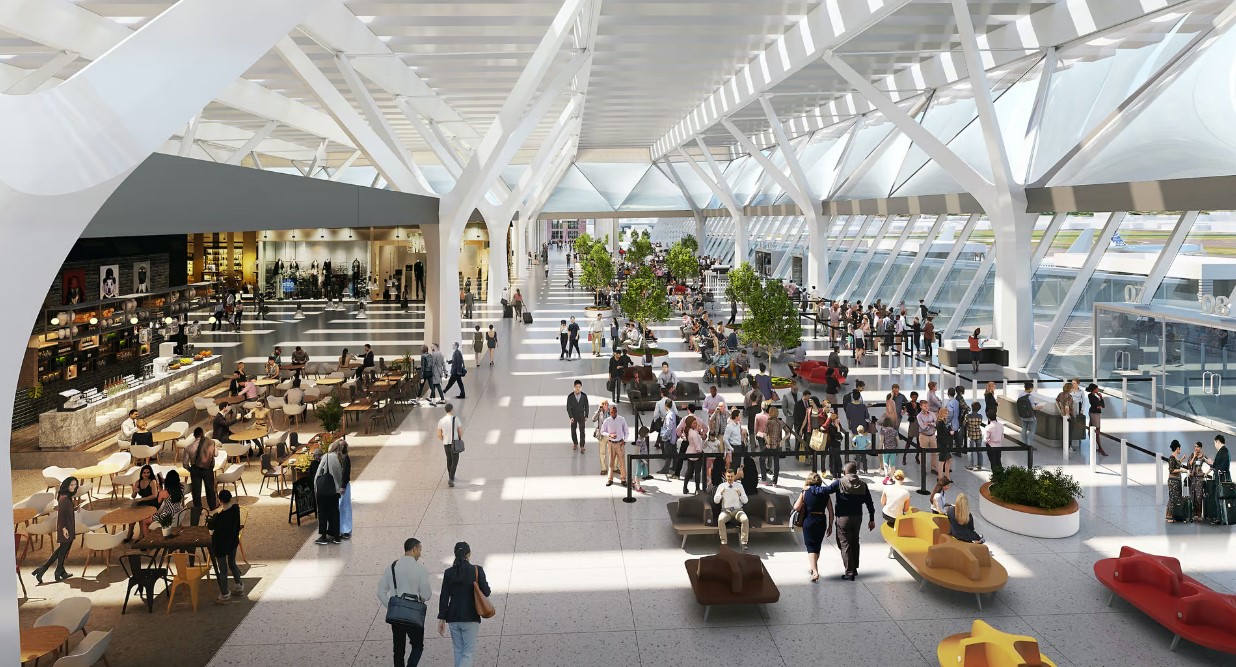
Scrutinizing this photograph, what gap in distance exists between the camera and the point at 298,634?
299 inches

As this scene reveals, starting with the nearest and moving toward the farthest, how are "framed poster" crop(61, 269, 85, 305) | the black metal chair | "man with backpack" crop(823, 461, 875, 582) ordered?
the black metal chair
"man with backpack" crop(823, 461, 875, 582)
"framed poster" crop(61, 269, 85, 305)

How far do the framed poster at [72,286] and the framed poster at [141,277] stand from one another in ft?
11.1

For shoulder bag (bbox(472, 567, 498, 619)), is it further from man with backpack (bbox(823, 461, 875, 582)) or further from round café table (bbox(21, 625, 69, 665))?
man with backpack (bbox(823, 461, 875, 582))

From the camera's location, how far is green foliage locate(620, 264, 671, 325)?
27000mm

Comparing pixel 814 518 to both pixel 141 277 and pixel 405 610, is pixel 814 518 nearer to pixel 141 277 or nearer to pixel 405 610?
pixel 405 610

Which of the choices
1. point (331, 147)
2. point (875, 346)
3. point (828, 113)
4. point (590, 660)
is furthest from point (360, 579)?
point (331, 147)

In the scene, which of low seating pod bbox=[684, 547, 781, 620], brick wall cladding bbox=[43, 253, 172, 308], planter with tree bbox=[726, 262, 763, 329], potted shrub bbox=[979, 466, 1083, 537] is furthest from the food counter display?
planter with tree bbox=[726, 262, 763, 329]

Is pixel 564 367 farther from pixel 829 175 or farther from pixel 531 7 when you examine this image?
pixel 829 175

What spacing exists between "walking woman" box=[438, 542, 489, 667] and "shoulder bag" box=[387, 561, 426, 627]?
0.62 ft

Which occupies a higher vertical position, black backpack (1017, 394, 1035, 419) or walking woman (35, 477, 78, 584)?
black backpack (1017, 394, 1035, 419)

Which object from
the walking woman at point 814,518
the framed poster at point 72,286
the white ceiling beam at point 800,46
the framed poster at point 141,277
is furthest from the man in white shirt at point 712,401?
the framed poster at point 141,277

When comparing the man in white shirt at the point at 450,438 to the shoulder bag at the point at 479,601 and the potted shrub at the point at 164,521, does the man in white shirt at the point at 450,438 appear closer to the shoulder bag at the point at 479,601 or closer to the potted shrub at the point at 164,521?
the potted shrub at the point at 164,521

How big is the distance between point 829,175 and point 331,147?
2716 cm

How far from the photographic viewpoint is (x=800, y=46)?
772 inches
